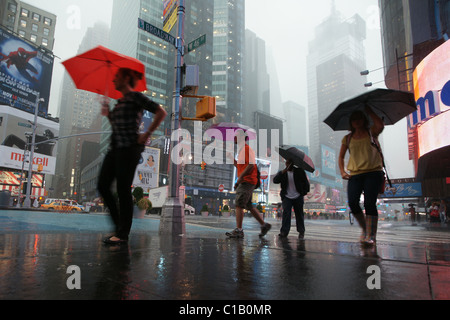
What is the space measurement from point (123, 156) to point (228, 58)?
106 m

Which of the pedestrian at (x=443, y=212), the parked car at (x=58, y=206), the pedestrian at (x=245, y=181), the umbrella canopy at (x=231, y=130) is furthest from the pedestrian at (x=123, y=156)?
the parked car at (x=58, y=206)

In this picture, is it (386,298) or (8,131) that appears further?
(8,131)

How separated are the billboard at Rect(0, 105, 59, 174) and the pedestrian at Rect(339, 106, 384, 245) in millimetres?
46236

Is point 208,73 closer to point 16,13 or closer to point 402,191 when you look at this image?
point 16,13

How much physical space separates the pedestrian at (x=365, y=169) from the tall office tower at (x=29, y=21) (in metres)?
78.4

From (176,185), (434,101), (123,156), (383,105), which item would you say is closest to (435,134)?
(434,101)

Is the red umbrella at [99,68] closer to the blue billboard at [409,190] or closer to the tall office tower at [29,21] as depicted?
the blue billboard at [409,190]

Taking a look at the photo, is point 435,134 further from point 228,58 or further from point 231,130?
point 228,58

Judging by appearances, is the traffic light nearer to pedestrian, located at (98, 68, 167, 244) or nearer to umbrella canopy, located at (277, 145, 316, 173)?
umbrella canopy, located at (277, 145, 316, 173)

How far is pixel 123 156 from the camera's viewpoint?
302 cm

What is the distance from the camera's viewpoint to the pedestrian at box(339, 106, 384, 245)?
373 cm
